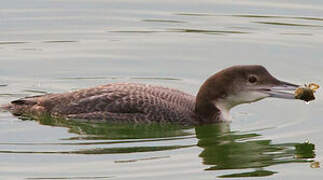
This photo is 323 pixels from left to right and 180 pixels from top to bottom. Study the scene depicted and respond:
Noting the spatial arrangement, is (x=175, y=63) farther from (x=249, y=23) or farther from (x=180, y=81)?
(x=249, y=23)

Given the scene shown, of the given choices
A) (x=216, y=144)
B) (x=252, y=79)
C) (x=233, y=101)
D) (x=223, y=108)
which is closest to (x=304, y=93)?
(x=252, y=79)

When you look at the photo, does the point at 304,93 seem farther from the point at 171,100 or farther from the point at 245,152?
the point at 171,100

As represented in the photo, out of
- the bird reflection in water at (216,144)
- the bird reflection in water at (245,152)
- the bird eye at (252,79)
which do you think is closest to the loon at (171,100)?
the bird eye at (252,79)

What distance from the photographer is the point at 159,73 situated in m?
15.9

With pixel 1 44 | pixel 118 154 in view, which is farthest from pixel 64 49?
pixel 118 154

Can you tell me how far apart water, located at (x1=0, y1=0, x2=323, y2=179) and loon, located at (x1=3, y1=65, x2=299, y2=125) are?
15cm

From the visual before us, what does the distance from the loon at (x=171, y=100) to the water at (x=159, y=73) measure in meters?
0.15

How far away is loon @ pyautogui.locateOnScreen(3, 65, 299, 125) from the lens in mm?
13539

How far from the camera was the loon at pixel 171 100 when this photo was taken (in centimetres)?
1354

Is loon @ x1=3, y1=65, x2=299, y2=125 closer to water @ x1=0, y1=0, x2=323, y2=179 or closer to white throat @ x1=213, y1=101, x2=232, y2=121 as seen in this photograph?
white throat @ x1=213, y1=101, x2=232, y2=121

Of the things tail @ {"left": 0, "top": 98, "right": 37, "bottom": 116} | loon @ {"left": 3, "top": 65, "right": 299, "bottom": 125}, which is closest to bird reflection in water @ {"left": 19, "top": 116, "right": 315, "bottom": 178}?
loon @ {"left": 3, "top": 65, "right": 299, "bottom": 125}

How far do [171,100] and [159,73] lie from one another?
7.06 feet

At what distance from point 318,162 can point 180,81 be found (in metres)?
3.79

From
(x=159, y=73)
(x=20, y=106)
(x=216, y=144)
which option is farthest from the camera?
(x=159, y=73)
